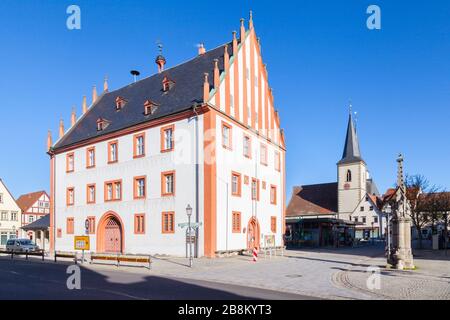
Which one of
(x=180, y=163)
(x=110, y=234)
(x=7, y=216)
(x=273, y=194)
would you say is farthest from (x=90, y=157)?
(x=7, y=216)

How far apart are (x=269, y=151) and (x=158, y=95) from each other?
1158cm

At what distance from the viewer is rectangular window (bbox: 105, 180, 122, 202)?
36.5 m

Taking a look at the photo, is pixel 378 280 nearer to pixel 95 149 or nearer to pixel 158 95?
pixel 158 95

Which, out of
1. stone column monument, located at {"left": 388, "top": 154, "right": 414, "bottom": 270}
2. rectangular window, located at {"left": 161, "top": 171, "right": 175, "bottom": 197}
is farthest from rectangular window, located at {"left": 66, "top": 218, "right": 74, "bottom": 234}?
stone column monument, located at {"left": 388, "top": 154, "right": 414, "bottom": 270}

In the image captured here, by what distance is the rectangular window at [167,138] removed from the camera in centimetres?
3231

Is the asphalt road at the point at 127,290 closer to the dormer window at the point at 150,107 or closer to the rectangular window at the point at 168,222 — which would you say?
the rectangular window at the point at 168,222

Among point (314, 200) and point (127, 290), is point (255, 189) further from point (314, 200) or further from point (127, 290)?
point (314, 200)

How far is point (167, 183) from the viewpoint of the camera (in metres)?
32.4

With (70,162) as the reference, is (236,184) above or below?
below

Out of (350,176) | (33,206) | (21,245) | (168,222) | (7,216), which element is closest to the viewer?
(168,222)

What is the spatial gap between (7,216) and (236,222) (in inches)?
2013

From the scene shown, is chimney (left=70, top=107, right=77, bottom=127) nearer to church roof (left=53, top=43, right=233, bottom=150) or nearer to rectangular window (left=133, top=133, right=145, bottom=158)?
church roof (left=53, top=43, right=233, bottom=150)

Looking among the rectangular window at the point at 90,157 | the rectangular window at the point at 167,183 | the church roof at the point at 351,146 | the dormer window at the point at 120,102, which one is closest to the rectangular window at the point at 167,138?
the rectangular window at the point at 167,183

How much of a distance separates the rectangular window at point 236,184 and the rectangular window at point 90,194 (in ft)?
48.1
